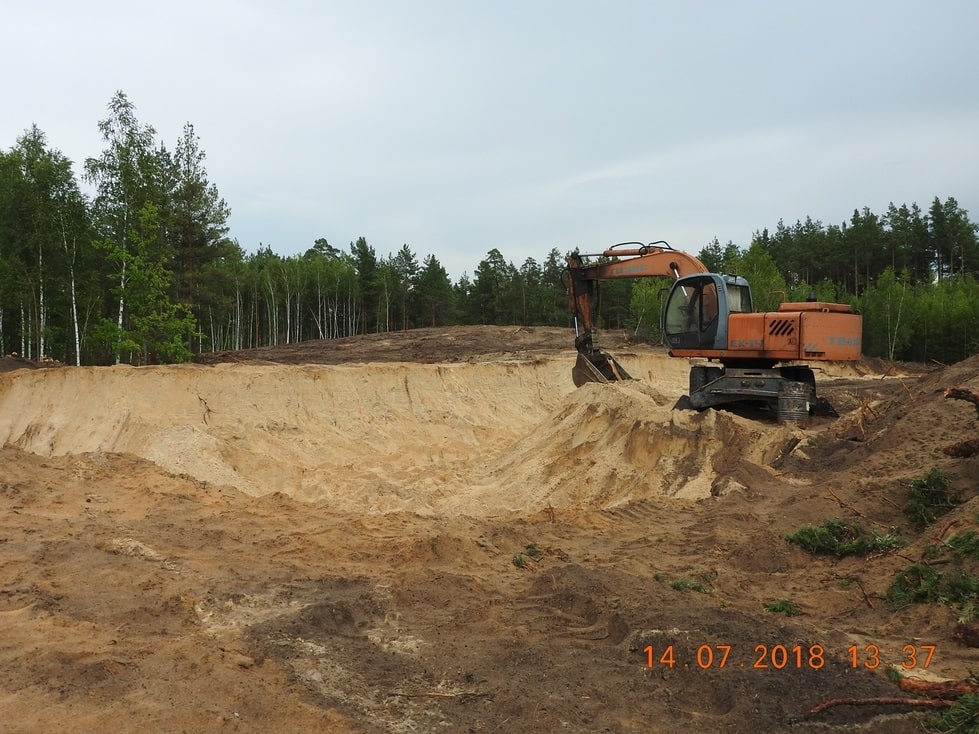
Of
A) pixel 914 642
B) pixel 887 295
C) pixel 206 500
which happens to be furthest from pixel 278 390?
pixel 887 295

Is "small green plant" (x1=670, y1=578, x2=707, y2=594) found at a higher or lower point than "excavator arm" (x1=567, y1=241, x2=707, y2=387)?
lower

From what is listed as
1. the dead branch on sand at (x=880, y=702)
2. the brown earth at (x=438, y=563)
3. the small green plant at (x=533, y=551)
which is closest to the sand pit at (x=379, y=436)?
the brown earth at (x=438, y=563)

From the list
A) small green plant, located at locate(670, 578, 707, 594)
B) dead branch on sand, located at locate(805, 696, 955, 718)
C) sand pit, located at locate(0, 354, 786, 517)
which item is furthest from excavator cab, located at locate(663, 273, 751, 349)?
dead branch on sand, located at locate(805, 696, 955, 718)

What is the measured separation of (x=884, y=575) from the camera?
20.0 ft

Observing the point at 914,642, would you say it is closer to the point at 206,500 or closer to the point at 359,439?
the point at 206,500

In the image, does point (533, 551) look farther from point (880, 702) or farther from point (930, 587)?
point (880, 702)

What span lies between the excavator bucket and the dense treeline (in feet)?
5.88

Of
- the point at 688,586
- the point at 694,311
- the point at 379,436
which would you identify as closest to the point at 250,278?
the point at 379,436

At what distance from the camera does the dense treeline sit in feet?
67.7

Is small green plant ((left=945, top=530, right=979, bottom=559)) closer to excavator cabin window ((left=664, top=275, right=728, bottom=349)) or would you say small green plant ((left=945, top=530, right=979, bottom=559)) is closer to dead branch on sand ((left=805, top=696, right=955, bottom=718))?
dead branch on sand ((left=805, top=696, right=955, bottom=718))

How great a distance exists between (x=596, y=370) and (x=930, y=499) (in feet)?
27.0

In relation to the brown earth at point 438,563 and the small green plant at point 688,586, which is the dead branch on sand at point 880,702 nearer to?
the brown earth at point 438,563

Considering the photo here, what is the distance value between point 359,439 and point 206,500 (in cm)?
516

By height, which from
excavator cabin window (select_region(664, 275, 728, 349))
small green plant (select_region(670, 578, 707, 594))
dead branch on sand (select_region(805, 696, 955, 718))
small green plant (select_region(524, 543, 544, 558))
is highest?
excavator cabin window (select_region(664, 275, 728, 349))
